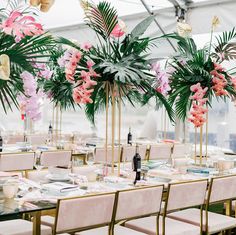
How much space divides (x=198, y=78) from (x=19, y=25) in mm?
2541

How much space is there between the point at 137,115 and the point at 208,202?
5309 millimetres

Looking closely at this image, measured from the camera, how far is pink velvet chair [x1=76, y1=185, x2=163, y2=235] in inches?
110

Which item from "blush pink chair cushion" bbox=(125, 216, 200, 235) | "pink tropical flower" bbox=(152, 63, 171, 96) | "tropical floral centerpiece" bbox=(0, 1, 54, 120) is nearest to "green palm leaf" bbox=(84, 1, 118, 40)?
"pink tropical flower" bbox=(152, 63, 171, 96)

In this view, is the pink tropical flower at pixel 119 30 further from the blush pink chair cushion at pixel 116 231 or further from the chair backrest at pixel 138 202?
the blush pink chair cushion at pixel 116 231

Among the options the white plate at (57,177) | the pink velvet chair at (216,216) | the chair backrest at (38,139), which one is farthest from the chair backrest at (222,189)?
the chair backrest at (38,139)

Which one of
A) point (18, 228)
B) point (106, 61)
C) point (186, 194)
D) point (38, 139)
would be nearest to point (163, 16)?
point (38, 139)

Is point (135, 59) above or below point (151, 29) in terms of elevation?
below

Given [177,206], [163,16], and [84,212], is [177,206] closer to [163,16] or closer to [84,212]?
[84,212]

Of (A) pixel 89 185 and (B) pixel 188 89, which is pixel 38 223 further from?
(B) pixel 188 89

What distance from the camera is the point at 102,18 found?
144 inches

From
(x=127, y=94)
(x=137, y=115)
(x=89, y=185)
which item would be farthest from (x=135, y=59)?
(x=137, y=115)

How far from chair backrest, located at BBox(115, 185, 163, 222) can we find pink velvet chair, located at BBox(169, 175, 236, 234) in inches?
20.0

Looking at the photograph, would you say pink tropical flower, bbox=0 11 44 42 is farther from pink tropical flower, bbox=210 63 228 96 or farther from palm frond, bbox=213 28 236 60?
palm frond, bbox=213 28 236 60

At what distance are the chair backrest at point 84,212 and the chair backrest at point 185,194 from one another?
1.64 ft
